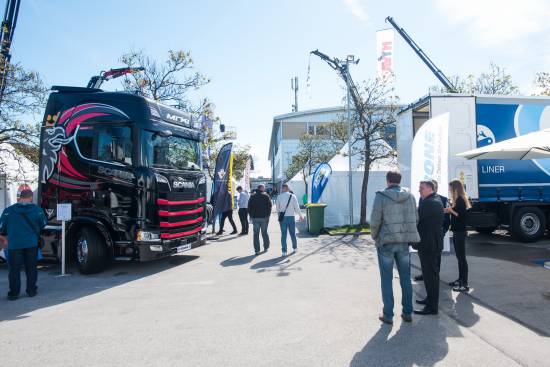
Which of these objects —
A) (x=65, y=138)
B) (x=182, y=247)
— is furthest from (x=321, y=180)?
(x=65, y=138)

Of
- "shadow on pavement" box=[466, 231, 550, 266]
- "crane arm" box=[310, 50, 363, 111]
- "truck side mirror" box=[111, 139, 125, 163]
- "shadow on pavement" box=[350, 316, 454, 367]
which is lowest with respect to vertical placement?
"shadow on pavement" box=[350, 316, 454, 367]

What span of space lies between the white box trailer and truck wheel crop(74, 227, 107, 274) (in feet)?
24.8

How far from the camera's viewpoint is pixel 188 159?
850 centimetres

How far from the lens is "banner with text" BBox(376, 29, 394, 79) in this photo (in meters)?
21.0

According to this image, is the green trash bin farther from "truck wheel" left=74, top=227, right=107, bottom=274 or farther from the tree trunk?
"truck wheel" left=74, top=227, right=107, bottom=274

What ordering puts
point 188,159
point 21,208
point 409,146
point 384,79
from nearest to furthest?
point 21,208, point 188,159, point 409,146, point 384,79

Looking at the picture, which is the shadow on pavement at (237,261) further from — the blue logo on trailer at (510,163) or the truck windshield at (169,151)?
the blue logo on trailer at (510,163)

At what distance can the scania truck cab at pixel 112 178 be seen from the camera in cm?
705

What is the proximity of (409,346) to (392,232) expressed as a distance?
1.22m

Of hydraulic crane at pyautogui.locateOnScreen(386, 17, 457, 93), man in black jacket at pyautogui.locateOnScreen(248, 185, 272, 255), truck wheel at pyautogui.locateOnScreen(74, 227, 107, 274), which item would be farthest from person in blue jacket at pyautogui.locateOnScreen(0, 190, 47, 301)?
hydraulic crane at pyautogui.locateOnScreen(386, 17, 457, 93)

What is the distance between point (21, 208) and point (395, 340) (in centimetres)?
580

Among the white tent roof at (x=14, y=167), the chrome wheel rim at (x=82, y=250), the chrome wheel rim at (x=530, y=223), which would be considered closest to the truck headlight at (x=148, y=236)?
the chrome wheel rim at (x=82, y=250)

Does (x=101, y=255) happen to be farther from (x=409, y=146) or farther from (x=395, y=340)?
(x=409, y=146)

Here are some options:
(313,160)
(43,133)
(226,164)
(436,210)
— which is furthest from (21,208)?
(313,160)
